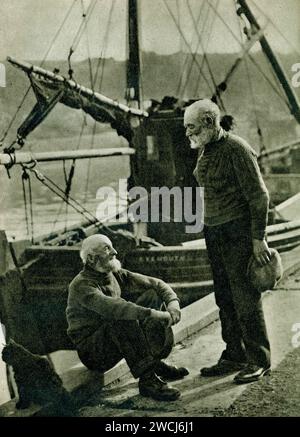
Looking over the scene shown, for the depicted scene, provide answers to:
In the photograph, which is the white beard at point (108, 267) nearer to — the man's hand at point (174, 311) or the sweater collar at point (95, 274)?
the sweater collar at point (95, 274)

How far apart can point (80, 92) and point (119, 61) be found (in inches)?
33.4

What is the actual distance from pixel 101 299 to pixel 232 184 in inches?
50.5

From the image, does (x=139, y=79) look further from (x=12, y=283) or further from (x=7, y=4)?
(x=12, y=283)

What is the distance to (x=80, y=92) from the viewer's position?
803 cm

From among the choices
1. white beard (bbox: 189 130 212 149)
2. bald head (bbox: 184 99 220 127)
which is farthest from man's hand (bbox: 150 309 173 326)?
bald head (bbox: 184 99 220 127)

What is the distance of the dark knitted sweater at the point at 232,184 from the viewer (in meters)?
4.07

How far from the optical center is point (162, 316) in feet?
13.4

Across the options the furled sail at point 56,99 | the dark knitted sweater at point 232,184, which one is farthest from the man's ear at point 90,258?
the furled sail at point 56,99

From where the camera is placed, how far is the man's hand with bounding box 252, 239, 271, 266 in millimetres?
4117

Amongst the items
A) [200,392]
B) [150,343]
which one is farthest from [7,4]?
[200,392]

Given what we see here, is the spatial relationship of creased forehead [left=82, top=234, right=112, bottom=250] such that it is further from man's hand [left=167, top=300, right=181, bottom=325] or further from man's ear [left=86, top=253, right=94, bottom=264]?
man's hand [left=167, top=300, right=181, bottom=325]

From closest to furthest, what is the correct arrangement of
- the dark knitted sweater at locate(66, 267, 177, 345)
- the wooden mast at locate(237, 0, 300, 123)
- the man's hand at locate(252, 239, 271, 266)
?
the dark knitted sweater at locate(66, 267, 177, 345) < the man's hand at locate(252, 239, 271, 266) < the wooden mast at locate(237, 0, 300, 123)

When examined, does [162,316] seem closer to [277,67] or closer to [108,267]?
[108,267]

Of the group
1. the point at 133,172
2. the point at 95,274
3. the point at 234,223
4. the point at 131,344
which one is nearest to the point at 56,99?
the point at 133,172
